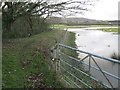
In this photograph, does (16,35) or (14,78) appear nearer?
(14,78)

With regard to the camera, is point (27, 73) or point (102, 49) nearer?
point (27, 73)

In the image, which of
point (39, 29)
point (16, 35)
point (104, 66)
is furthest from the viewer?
point (39, 29)

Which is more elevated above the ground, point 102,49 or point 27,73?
point 27,73

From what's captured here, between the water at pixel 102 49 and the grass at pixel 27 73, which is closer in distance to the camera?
the grass at pixel 27 73

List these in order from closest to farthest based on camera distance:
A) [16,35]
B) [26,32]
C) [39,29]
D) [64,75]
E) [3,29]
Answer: [64,75] < [3,29] < [16,35] < [26,32] < [39,29]

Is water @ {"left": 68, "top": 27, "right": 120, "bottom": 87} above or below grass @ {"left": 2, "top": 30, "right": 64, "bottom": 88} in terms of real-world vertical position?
below

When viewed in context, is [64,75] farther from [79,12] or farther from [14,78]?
[79,12]

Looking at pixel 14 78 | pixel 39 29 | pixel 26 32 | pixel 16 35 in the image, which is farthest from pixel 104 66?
pixel 39 29

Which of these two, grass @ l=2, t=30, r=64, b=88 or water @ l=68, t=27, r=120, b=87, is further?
water @ l=68, t=27, r=120, b=87

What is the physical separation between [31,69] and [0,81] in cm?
209

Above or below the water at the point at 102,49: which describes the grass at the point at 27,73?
above

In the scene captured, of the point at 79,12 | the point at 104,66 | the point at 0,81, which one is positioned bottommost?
the point at 104,66

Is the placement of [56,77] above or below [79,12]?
below

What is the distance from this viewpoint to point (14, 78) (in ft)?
29.1
